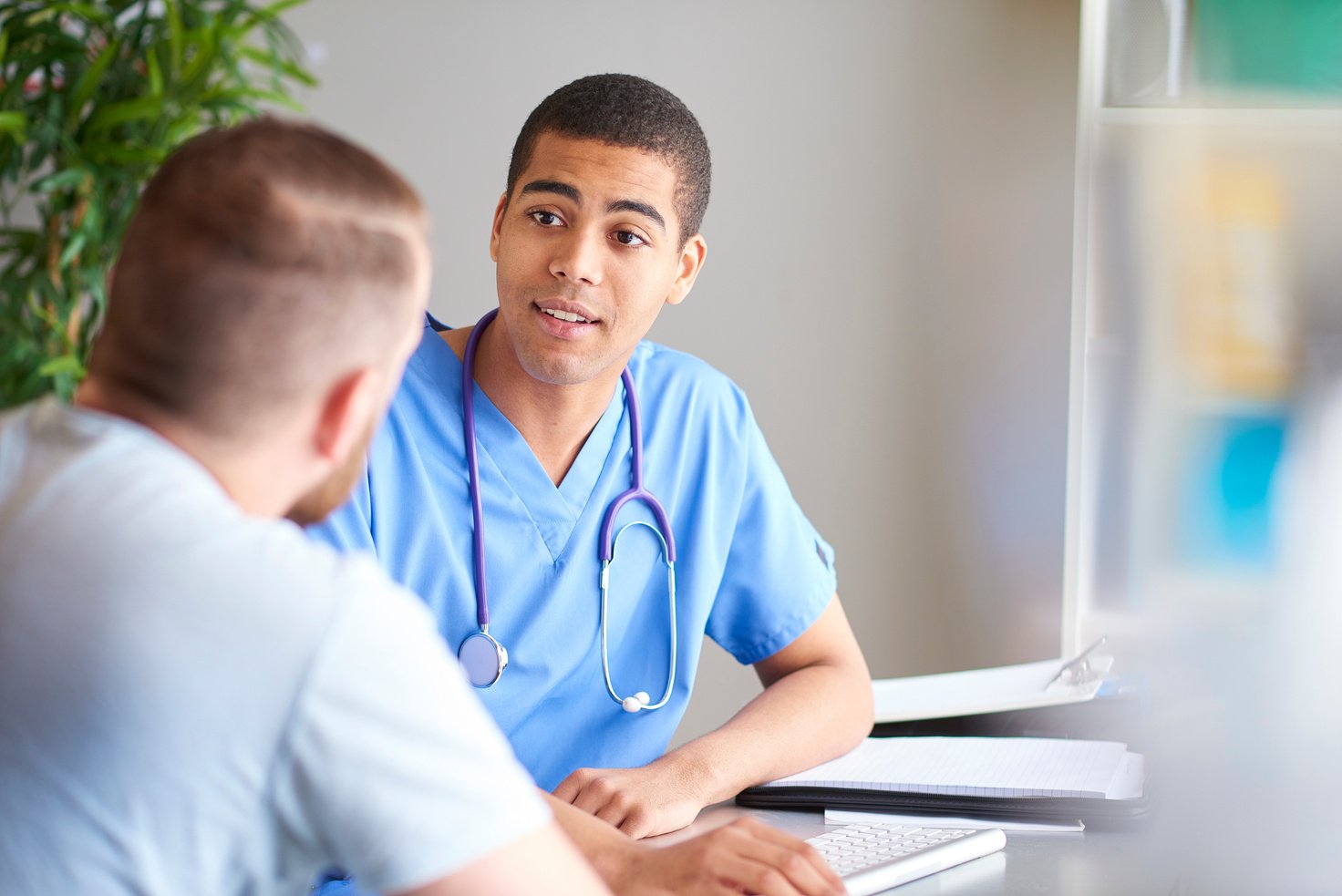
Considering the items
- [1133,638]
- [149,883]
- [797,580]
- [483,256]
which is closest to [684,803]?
[797,580]

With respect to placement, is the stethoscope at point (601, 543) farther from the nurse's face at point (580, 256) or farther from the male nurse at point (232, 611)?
the male nurse at point (232, 611)

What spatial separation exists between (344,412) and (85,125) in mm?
1741

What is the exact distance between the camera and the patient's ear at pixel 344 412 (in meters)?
Result: 0.64

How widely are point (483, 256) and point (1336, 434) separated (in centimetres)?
161

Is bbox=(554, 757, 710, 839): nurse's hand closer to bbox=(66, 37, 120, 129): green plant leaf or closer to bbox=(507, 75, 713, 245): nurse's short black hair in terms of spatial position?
bbox=(507, 75, 713, 245): nurse's short black hair

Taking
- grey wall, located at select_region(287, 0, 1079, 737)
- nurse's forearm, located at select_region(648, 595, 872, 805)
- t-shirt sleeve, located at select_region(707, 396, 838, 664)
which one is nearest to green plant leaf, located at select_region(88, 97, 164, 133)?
grey wall, located at select_region(287, 0, 1079, 737)

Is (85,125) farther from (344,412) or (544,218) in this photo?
(344,412)

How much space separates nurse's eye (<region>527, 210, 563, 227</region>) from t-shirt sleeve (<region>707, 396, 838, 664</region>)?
33 centimetres

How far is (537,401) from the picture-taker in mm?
1356

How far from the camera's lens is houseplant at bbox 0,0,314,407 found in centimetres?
206

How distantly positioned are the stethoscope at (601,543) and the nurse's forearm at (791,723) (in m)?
0.13

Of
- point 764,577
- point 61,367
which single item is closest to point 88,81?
point 61,367

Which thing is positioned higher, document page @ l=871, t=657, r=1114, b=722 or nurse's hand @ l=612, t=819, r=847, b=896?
nurse's hand @ l=612, t=819, r=847, b=896

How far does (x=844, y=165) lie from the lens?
2.65 meters
